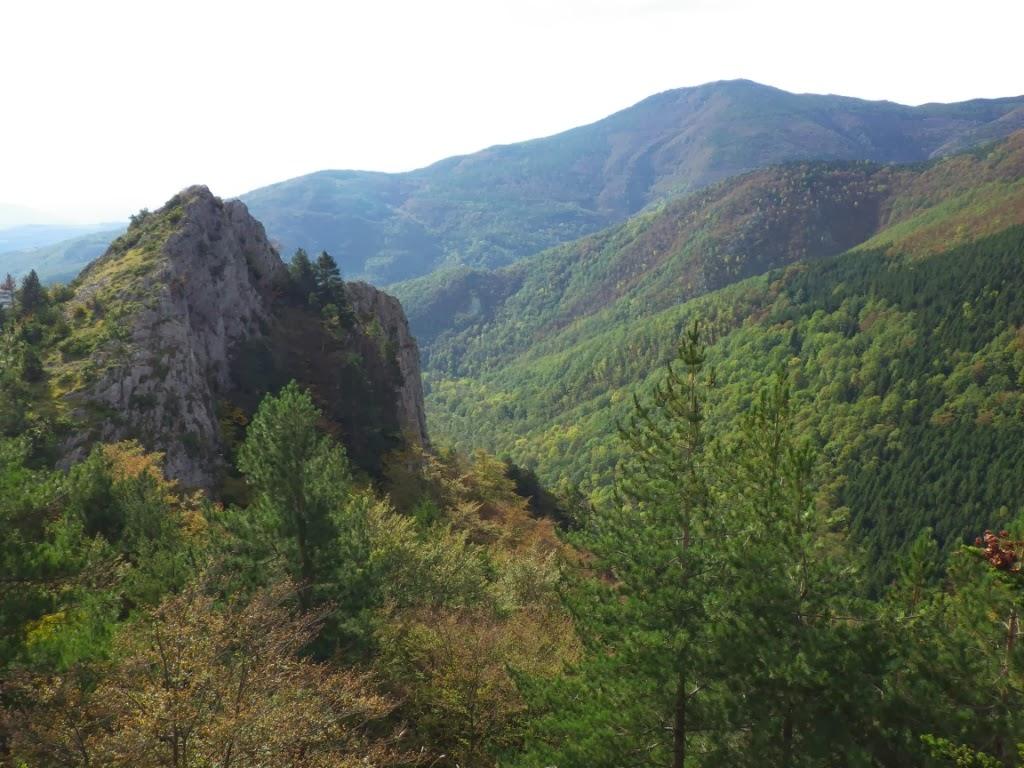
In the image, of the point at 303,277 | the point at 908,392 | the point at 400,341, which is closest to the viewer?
the point at 303,277

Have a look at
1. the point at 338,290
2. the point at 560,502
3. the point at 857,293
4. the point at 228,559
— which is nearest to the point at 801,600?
the point at 228,559

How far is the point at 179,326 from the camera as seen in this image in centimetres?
4425

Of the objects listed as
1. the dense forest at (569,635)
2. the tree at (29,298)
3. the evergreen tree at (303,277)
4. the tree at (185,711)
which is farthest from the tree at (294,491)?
the evergreen tree at (303,277)

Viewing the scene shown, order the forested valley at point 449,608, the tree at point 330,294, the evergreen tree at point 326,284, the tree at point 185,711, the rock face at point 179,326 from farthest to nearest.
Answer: the evergreen tree at point 326,284
the tree at point 330,294
the rock face at point 179,326
the forested valley at point 449,608
the tree at point 185,711

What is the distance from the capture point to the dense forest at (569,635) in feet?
35.6

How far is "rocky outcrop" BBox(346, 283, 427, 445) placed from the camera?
67.0 m

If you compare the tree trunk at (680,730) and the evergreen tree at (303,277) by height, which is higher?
the evergreen tree at (303,277)

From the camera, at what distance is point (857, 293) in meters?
194

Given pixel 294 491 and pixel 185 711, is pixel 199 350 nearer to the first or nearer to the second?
pixel 294 491

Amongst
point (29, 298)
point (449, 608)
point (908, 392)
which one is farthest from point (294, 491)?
point (908, 392)

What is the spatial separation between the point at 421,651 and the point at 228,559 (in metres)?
6.54

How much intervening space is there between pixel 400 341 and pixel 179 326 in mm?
32070

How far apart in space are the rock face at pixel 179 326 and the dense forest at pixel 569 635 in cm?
1644

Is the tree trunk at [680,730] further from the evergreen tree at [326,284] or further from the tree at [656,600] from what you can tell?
the evergreen tree at [326,284]
